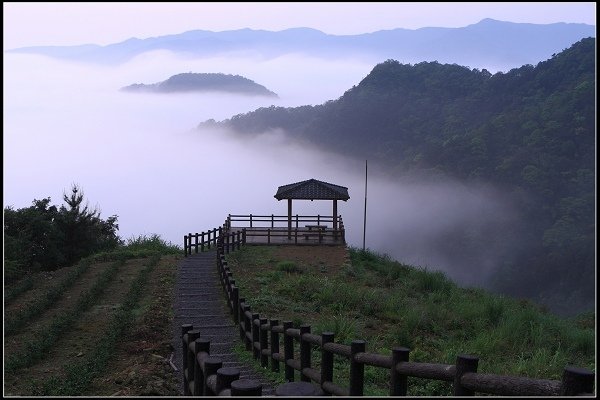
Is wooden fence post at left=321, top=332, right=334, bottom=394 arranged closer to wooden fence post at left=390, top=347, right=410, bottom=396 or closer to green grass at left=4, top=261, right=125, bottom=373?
wooden fence post at left=390, top=347, right=410, bottom=396

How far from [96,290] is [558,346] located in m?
12.3

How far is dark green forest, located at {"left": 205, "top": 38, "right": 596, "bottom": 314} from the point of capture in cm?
5750

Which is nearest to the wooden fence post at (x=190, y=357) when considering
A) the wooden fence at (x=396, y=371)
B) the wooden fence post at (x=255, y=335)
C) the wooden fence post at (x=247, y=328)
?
the wooden fence at (x=396, y=371)

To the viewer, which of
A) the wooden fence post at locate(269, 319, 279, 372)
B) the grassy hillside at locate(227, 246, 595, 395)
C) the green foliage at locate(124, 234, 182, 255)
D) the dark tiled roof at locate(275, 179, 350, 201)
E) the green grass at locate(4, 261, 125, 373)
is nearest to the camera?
the wooden fence post at locate(269, 319, 279, 372)

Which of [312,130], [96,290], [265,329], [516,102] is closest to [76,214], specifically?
[96,290]

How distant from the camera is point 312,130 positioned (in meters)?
122

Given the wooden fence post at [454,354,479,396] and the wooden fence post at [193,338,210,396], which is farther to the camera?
the wooden fence post at [193,338,210,396]

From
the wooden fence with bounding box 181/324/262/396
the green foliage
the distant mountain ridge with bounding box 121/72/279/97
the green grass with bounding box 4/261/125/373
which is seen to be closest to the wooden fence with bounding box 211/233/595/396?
the wooden fence with bounding box 181/324/262/396

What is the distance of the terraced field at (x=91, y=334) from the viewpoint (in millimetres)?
8812

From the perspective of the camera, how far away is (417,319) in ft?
45.6

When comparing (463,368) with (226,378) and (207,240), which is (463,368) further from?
(207,240)

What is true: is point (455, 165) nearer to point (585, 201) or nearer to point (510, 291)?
point (585, 201)

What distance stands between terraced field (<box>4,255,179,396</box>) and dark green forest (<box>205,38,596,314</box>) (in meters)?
36.8

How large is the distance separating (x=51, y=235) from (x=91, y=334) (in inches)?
639
